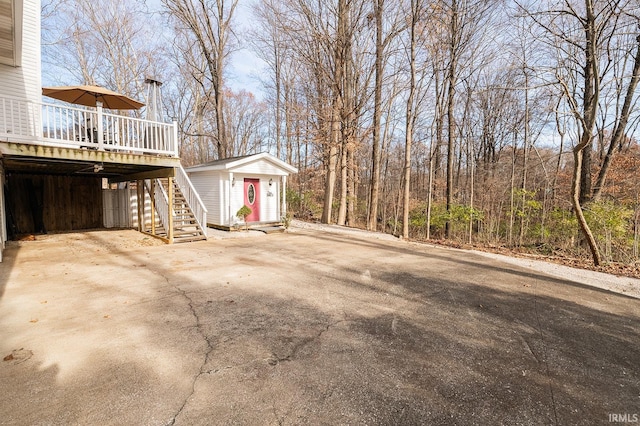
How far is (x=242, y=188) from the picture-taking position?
38.8 feet

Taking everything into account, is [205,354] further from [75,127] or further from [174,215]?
[75,127]

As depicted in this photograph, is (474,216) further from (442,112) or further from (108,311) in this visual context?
(108,311)

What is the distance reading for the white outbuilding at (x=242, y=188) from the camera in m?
11.3

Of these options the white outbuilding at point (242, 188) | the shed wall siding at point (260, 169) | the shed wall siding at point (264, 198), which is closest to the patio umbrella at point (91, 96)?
the white outbuilding at point (242, 188)

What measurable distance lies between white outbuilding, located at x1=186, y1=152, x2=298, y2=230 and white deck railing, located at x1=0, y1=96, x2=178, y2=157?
279cm

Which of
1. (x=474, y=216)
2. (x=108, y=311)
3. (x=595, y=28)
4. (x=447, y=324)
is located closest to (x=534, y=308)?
(x=447, y=324)

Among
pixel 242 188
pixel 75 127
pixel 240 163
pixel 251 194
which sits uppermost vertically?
pixel 75 127

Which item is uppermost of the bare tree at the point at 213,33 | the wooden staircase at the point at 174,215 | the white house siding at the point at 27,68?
the bare tree at the point at 213,33

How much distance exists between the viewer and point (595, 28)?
6.13 meters

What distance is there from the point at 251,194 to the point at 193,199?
2.71 metres

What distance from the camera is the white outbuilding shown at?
37.1 ft

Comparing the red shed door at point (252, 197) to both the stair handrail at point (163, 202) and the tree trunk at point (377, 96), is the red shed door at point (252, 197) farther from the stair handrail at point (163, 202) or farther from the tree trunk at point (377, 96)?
the tree trunk at point (377, 96)

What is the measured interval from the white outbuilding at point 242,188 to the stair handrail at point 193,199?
4.30 ft

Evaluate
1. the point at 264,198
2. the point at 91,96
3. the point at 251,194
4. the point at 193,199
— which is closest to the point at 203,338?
the point at 193,199
